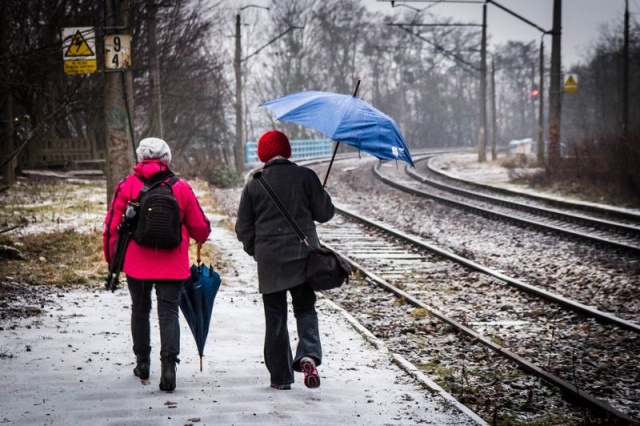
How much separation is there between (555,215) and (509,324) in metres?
10.2

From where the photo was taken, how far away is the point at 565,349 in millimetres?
8031

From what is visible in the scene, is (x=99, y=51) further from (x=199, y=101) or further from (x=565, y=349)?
(x=199, y=101)

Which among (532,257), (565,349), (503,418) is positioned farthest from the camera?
(532,257)

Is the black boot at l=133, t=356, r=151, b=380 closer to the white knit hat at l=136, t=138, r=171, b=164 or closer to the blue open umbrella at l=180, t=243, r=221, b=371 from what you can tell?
the blue open umbrella at l=180, t=243, r=221, b=371

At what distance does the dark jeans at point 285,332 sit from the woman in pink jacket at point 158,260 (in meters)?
0.63

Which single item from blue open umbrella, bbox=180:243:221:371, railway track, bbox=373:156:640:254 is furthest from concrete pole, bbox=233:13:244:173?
blue open umbrella, bbox=180:243:221:371

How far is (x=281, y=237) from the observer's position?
→ 5.73m

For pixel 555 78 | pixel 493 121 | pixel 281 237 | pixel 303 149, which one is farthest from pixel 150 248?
pixel 303 149

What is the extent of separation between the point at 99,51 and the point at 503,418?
10.7m

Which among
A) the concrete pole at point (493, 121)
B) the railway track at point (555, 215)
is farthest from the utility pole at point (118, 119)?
the concrete pole at point (493, 121)

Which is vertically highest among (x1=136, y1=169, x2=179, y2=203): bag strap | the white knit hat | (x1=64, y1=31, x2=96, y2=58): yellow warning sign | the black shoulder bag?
(x1=64, y1=31, x2=96, y2=58): yellow warning sign

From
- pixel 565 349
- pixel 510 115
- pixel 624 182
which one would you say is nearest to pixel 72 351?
pixel 565 349

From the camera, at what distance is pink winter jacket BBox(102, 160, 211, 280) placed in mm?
5672

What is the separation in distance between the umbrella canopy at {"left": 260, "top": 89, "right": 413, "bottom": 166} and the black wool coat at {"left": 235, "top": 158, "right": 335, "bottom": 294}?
37 cm
